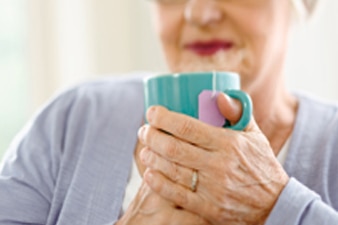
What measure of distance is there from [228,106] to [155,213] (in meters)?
0.22

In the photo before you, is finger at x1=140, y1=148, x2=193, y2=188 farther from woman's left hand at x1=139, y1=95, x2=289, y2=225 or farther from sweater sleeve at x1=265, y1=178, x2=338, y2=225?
sweater sleeve at x1=265, y1=178, x2=338, y2=225

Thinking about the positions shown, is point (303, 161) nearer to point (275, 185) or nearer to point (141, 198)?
point (275, 185)

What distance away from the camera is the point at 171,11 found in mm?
1295

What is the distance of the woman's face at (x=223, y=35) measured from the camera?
122 centimetres

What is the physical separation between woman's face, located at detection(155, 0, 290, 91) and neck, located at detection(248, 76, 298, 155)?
37 mm

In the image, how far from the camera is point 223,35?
1.23 m

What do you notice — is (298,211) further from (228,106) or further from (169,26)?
(169,26)

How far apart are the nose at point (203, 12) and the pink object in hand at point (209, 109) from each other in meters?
0.38

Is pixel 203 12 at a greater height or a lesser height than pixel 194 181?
greater

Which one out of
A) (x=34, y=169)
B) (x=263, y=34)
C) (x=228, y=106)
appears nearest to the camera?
(x=228, y=106)

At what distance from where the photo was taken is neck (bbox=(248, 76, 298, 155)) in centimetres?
127

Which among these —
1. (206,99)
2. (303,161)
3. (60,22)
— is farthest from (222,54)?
(60,22)

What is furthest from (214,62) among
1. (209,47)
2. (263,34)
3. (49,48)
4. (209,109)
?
(49,48)

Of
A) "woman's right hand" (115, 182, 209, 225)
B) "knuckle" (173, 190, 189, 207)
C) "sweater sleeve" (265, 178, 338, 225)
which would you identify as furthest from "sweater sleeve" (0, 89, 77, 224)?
"sweater sleeve" (265, 178, 338, 225)
